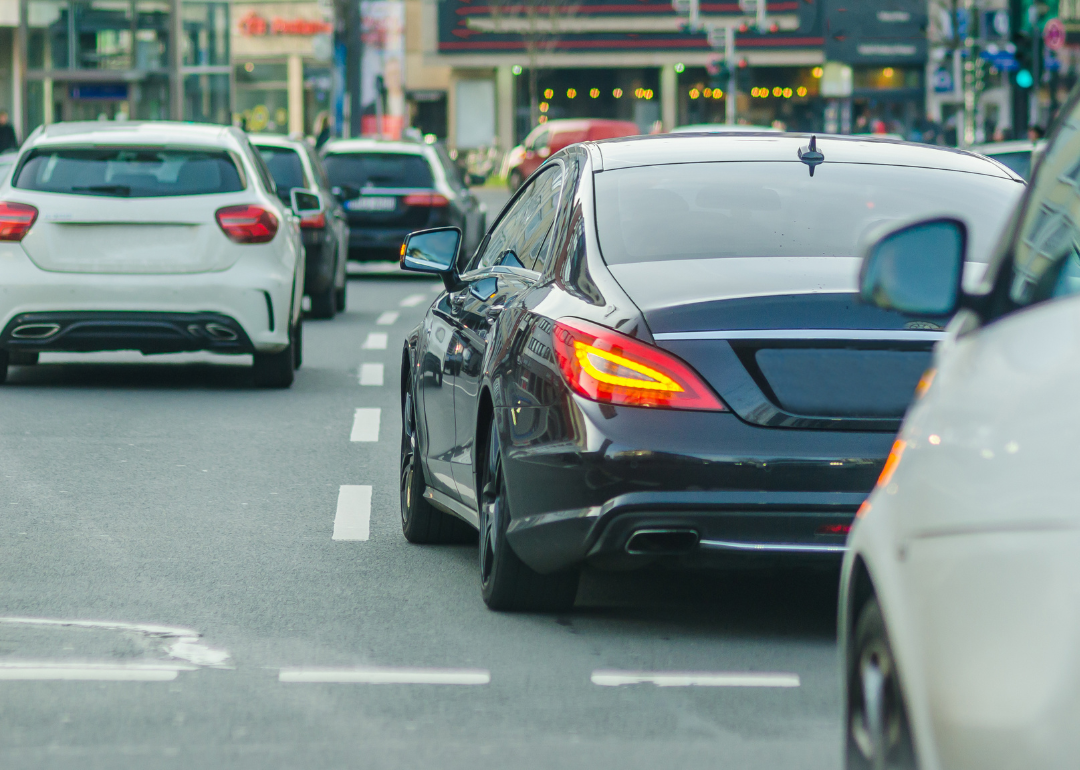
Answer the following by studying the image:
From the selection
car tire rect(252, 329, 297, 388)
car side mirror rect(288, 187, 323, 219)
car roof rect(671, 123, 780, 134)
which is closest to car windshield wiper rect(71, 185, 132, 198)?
car tire rect(252, 329, 297, 388)

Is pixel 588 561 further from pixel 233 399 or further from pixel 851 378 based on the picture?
pixel 233 399

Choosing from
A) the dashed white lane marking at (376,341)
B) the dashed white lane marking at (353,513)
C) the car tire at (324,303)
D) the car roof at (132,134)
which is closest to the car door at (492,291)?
the dashed white lane marking at (353,513)

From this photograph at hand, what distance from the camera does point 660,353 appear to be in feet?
16.9

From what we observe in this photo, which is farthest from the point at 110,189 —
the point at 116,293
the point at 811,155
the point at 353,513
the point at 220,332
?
the point at 811,155

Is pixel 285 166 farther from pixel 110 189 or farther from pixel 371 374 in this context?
pixel 110 189

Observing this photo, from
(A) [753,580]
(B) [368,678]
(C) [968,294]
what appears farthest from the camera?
(A) [753,580]

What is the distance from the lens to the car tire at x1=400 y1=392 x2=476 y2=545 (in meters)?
7.21

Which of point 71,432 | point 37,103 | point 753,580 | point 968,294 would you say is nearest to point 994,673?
point 968,294

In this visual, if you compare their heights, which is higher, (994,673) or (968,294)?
(968,294)

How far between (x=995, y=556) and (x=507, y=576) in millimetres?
3290

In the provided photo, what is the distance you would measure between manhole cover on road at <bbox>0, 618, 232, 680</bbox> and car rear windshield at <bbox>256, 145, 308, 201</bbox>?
1308 cm

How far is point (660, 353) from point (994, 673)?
8.78 ft

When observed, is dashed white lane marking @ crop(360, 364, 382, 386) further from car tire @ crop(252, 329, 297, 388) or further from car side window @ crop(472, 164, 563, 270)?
car side window @ crop(472, 164, 563, 270)

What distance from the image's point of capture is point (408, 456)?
744 centimetres
